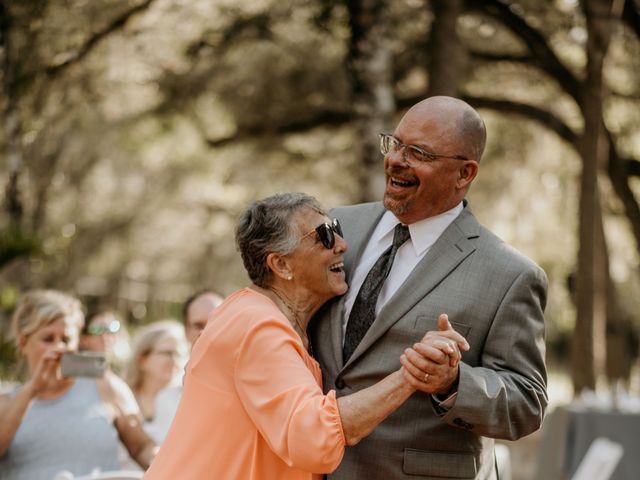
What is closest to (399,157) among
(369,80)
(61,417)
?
(61,417)

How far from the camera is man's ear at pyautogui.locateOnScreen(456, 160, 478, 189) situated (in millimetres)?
3543

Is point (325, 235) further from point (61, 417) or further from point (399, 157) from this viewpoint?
point (61, 417)

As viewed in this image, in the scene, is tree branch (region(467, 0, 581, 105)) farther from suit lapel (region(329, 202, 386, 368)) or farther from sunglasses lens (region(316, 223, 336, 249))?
sunglasses lens (region(316, 223, 336, 249))

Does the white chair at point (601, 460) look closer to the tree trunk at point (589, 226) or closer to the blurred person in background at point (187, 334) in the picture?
the blurred person in background at point (187, 334)

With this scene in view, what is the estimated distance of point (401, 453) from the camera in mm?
3309

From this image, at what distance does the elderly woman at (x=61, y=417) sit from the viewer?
16.0ft

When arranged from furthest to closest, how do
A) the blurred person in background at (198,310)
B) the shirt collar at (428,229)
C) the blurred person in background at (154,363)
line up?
the blurred person in background at (154,363) < the blurred person in background at (198,310) < the shirt collar at (428,229)

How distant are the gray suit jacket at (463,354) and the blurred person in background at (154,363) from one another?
10.9 ft

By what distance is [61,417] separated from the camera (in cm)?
499

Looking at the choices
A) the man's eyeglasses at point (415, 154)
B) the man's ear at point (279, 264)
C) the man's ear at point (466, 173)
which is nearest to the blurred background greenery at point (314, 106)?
the man's ear at point (466, 173)

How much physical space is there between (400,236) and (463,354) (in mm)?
508

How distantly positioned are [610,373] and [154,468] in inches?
511

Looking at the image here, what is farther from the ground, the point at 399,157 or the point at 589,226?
the point at 399,157

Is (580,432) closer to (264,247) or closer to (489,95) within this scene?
(264,247)
